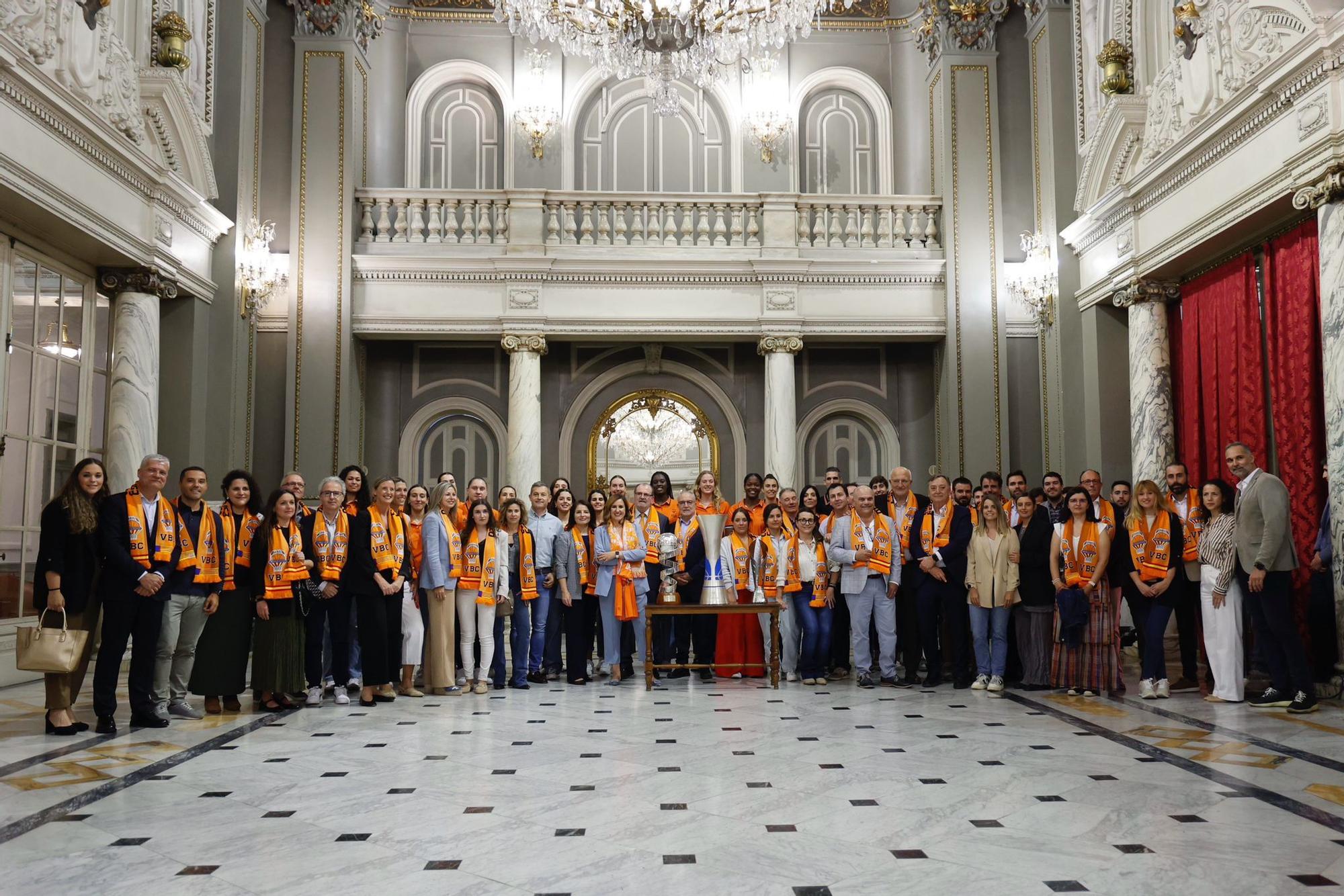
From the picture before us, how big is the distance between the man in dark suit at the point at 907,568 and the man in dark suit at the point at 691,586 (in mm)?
1472

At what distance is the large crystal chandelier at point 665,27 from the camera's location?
9.30 metres

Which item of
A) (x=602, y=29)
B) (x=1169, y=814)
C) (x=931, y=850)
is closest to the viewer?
(x=931, y=850)

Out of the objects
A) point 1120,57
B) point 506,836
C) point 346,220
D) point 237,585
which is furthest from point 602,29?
point 506,836

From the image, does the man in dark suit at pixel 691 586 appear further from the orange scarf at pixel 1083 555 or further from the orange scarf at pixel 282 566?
the orange scarf at pixel 282 566

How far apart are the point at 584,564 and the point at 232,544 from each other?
2.68 m

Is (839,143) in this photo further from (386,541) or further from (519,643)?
(386,541)

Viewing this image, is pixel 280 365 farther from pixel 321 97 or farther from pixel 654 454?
pixel 654 454

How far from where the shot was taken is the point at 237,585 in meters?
6.66

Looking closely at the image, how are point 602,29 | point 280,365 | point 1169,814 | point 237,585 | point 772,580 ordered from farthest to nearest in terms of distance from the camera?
point 280,365, point 602,29, point 772,580, point 237,585, point 1169,814

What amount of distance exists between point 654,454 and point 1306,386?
7.47 meters

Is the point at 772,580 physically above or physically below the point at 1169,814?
above

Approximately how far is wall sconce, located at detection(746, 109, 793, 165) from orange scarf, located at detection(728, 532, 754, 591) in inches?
272

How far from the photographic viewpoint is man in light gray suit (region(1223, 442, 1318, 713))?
21.4ft

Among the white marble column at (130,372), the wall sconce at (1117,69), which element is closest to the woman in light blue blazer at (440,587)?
the white marble column at (130,372)
